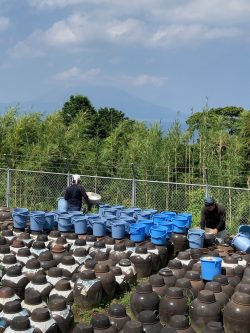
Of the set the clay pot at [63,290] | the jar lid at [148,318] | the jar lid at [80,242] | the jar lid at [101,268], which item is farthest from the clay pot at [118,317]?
the jar lid at [80,242]

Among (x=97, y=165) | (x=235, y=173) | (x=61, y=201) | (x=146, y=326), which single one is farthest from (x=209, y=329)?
(x=97, y=165)

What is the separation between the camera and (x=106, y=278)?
613 centimetres

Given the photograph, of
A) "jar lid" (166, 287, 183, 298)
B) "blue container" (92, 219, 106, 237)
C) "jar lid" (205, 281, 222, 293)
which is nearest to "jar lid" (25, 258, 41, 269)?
"jar lid" (166, 287, 183, 298)

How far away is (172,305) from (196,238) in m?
2.59

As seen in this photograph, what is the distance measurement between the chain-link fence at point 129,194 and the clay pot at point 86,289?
17.1ft

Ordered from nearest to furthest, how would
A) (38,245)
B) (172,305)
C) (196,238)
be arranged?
1. (172,305)
2. (38,245)
3. (196,238)

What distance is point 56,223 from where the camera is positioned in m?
9.11

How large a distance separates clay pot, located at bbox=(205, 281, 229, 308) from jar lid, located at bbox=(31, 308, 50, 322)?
1.94 m

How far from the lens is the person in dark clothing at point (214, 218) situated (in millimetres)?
8250

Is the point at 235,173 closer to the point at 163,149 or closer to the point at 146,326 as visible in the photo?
the point at 163,149

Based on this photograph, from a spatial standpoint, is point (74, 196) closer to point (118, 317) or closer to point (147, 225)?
point (147, 225)

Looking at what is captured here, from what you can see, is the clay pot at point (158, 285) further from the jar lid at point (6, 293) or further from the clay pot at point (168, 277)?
the jar lid at point (6, 293)

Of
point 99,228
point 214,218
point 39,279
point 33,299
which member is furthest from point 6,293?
point 214,218

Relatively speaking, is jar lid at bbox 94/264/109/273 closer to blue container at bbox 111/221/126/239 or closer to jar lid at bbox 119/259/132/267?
jar lid at bbox 119/259/132/267
